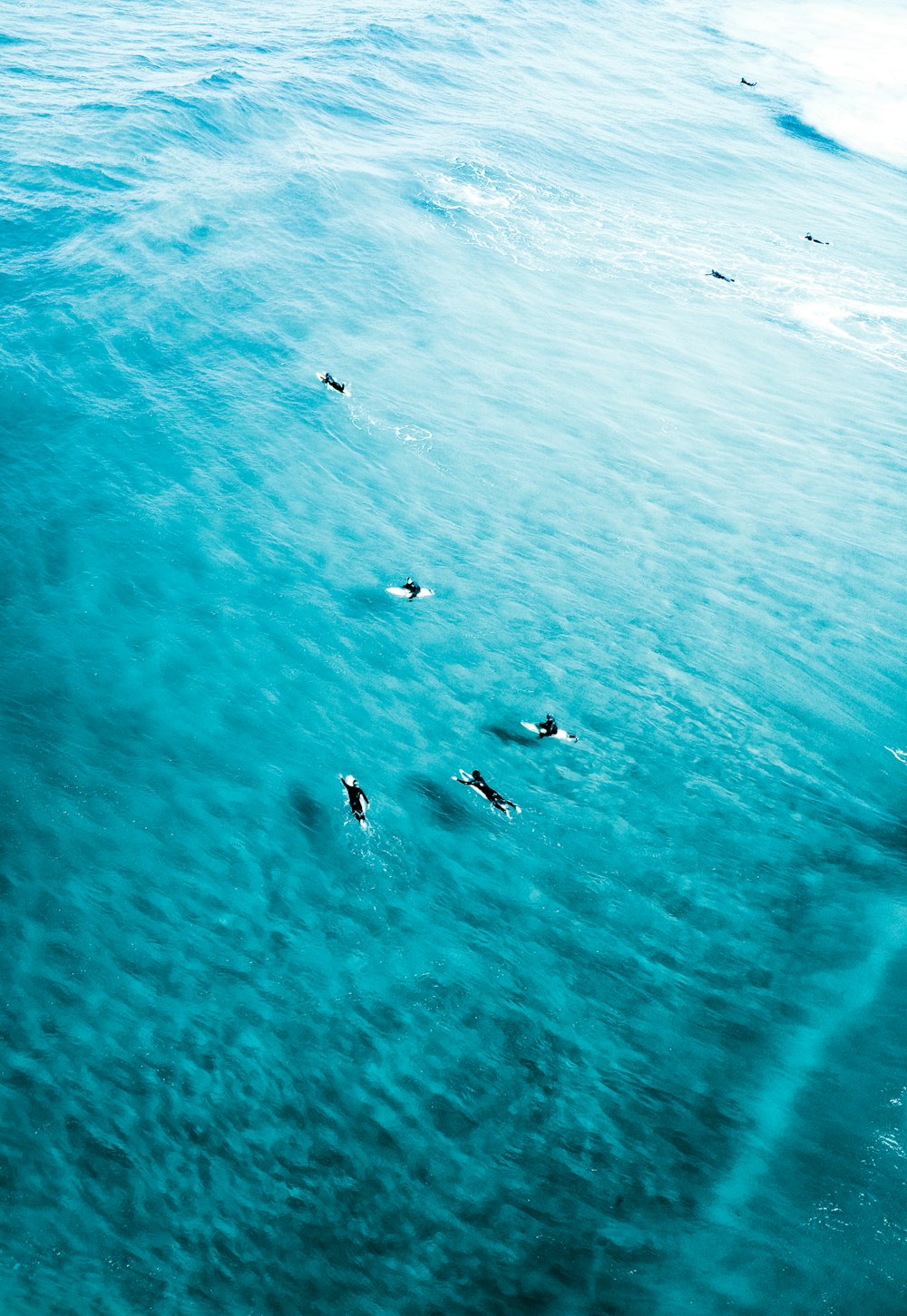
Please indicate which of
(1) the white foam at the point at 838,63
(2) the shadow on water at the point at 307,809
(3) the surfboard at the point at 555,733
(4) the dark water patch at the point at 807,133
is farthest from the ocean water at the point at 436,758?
(1) the white foam at the point at 838,63

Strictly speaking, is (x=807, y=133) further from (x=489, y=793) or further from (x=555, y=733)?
(x=489, y=793)

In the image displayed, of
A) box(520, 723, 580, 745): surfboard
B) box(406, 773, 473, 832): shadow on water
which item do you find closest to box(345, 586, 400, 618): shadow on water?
box(520, 723, 580, 745): surfboard

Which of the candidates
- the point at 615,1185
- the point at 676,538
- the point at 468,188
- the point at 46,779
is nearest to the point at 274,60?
the point at 468,188

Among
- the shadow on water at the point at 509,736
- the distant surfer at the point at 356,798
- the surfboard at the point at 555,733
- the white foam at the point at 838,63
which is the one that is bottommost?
the distant surfer at the point at 356,798

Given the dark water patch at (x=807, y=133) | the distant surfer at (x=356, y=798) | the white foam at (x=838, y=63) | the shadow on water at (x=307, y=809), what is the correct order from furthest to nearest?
the white foam at (x=838, y=63), the dark water patch at (x=807, y=133), the distant surfer at (x=356, y=798), the shadow on water at (x=307, y=809)

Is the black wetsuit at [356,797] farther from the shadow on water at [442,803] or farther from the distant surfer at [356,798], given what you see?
the shadow on water at [442,803]

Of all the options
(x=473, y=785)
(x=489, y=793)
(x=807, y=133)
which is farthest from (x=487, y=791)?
(x=807, y=133)
